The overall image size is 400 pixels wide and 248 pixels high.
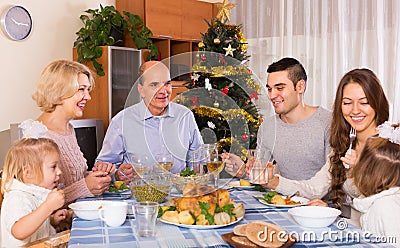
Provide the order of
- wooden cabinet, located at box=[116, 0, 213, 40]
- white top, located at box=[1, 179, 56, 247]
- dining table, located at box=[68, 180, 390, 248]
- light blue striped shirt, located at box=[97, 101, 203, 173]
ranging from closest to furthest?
dining table, located at box=[68, 180, 390, 248], white top, located at box=[1, 179, 56, 247], light blue striped shirt, located at box=[97, 101, 203, 173], wooden cabinet, located at box=[116, 0, 213, 40]

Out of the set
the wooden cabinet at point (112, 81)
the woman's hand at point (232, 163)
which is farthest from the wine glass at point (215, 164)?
the wooden cabinet at point (112, 81)

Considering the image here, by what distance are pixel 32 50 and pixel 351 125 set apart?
2.99 metres

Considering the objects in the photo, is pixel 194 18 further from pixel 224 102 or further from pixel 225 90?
pixel 224 102

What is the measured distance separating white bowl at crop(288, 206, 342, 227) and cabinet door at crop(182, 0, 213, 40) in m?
3.78

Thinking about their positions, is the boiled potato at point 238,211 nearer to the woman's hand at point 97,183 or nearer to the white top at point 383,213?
the white top at point 383,213

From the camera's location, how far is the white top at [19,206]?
181cm

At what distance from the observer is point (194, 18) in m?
5.37

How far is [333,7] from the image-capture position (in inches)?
172

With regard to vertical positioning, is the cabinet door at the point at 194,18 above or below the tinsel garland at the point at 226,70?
above

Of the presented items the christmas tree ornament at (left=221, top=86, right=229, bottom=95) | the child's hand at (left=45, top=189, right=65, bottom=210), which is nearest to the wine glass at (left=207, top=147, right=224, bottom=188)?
the child's hand at (left=45, top=189, right=65, bottom=210)

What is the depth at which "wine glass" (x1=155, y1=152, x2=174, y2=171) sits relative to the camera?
204 centimetres

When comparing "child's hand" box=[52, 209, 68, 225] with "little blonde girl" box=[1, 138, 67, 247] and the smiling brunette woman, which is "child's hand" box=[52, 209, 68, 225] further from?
the smiling brunette woman

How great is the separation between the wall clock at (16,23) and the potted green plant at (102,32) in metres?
0.46

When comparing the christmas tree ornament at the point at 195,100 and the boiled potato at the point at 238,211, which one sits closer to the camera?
the boiled potato at the point at 238,211
